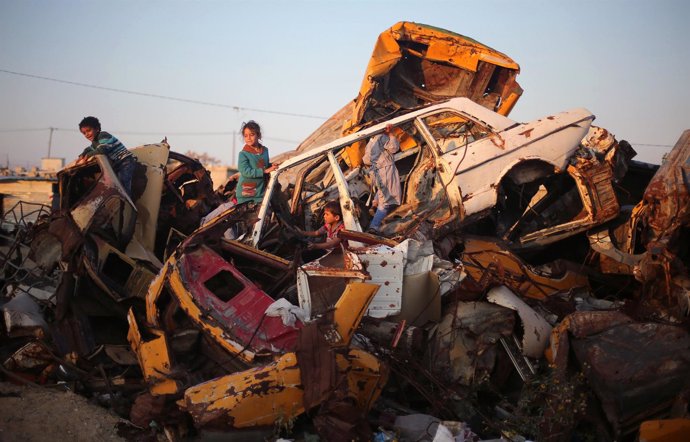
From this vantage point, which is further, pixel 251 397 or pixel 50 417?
pixel 50 417

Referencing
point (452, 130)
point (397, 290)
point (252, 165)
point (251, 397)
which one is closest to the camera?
point (251, 397)

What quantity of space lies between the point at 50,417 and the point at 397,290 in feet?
9.26

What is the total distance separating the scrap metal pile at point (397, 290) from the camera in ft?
13.3

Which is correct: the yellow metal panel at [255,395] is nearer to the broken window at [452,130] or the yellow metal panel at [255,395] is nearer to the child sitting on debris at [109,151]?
the broken window at [452,130]

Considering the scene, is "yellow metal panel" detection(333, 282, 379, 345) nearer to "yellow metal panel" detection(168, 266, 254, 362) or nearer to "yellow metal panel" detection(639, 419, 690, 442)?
"yellow metal panel" detection(168, 266, 254, 362)

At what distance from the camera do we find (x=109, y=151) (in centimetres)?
700

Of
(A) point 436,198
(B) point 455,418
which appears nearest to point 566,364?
(B) point 455,418

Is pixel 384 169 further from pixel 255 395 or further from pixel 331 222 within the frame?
pixel 255 395

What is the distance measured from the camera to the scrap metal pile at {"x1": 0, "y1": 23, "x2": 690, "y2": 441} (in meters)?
4.06

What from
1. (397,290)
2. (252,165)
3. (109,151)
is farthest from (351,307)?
(109,151)

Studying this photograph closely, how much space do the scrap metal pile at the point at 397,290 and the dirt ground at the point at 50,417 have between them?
253 millimetres

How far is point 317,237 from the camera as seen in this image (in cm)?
637

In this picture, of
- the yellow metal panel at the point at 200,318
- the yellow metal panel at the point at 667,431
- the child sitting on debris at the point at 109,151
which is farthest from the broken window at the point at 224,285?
the yellow metal panel at the point at 667,431

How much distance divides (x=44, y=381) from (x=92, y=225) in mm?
1585
